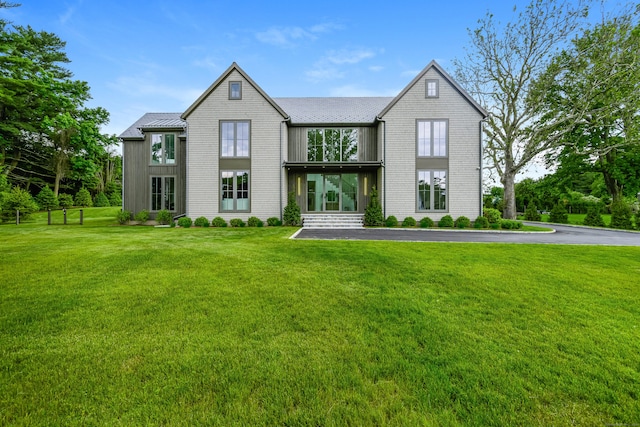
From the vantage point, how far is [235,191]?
16.0 metres

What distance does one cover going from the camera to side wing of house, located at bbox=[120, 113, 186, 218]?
17359 mm

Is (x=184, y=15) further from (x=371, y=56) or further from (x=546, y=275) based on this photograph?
(x=546, y=275)

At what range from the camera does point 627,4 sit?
694 inches

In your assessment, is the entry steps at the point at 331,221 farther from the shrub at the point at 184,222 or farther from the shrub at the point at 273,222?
the shrub at the point at 184,222

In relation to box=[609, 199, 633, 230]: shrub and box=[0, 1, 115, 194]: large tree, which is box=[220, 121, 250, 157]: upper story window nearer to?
box=[609, 199, 633, 230]: shrub

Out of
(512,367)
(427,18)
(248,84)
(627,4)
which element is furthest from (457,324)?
(627,4)

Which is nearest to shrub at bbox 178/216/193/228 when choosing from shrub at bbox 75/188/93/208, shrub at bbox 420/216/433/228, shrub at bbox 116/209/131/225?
shrub at bbox 116/209/131/225

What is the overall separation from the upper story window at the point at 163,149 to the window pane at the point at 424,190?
49.9 feet

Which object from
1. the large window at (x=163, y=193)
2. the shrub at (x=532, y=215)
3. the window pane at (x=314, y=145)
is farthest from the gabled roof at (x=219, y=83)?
the shrub at (x=532, y=215)

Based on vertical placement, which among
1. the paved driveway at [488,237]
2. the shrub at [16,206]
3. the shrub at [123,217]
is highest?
the shrub at [16,206]

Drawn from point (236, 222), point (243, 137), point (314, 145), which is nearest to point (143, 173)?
point (243, 137)

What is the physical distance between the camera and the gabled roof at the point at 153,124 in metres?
17.2

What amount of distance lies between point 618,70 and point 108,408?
28.5 metres

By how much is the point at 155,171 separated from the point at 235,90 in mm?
7286
